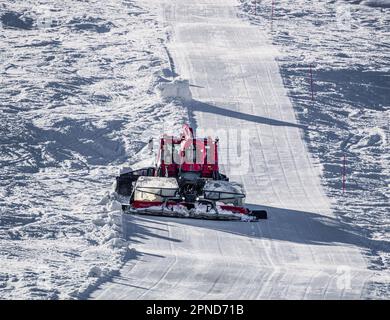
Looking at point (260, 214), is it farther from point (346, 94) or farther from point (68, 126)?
point (346, 94)

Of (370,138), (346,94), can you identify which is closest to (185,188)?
(370,138)

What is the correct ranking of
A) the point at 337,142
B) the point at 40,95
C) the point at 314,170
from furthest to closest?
the point at 40,95 → the point at 337,142 → the point at 314,170

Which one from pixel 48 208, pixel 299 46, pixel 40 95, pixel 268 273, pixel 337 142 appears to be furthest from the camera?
pixel 299 46

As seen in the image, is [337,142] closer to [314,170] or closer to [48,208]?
[314,170]

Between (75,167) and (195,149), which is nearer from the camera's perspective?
(195,149)

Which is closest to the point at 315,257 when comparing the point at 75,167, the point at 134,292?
the point at 134,292

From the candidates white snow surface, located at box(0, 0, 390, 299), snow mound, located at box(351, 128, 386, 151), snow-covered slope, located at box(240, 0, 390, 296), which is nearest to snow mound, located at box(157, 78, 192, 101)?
white snow surface, located at box(0, 0, 390, 299)
